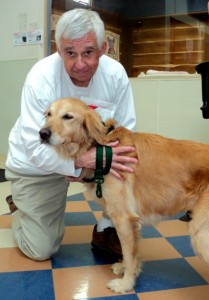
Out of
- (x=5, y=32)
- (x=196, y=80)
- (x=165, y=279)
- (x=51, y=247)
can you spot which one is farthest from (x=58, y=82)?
(x=5, y=32)

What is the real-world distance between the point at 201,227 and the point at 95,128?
0.58 meters

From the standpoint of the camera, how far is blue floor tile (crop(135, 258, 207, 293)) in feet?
5.15

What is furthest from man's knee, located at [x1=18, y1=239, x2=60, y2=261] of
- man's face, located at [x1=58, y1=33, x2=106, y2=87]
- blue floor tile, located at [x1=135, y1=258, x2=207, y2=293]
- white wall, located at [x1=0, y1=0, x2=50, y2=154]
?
white wall, located at [x1=0, y1=0, x2=50, y2=154]

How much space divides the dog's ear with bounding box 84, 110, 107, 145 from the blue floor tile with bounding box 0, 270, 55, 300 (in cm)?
68

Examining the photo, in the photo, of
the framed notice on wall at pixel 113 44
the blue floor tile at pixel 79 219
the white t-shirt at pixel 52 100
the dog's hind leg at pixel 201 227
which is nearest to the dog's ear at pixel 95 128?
the white t-shirt at pixel 52 100

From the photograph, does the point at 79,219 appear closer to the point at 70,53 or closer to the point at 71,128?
the point at 71,128

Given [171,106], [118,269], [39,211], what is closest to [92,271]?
[118,269]

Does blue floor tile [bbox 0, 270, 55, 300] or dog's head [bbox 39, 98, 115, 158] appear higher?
dog's head [bbox 39, 98, 115, 158]

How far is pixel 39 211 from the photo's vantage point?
6.07ft

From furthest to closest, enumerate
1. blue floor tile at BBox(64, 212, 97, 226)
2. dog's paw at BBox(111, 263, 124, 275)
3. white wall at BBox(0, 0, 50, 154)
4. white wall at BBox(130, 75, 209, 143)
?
1. white wall at BBox(0, 0, 50, 154)
2. white wall at BBox(130, 75, 209, 143)
3. blue floor tile at BBox(64, 212, 97, 226)
4. dog's paw at BBox(111, 263, 124, 275)

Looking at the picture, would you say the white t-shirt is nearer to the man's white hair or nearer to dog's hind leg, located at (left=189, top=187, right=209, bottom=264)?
the man's white hair

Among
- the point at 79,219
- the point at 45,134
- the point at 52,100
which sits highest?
the point at 52,100

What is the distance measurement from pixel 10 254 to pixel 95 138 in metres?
0.84

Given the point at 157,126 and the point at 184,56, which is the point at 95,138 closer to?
the point at 157,126
